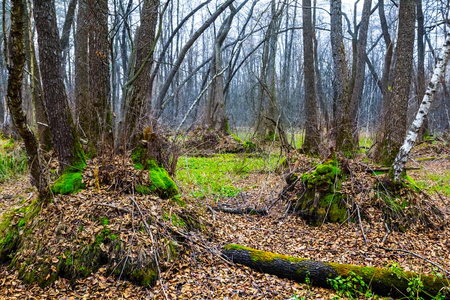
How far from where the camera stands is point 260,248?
171 inches

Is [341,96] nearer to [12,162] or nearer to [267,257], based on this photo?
[267,257]

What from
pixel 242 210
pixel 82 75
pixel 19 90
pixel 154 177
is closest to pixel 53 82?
pixel 19 90

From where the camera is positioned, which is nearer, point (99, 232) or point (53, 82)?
point (99, 232)

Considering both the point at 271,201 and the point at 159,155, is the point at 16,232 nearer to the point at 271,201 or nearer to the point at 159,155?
the point at 159,155

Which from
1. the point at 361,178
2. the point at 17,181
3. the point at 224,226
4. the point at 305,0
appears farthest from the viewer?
the point at 305,0

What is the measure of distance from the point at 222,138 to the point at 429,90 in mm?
9924

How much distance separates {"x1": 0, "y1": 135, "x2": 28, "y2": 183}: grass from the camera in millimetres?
8070

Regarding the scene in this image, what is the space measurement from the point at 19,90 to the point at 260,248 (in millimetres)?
3495

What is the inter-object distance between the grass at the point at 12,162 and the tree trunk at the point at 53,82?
16.2ft

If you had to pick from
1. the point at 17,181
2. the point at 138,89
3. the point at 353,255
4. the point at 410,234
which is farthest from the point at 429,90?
the point at 17,181

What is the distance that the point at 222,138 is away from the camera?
1392cm

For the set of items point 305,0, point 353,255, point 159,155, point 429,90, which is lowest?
point 353,255

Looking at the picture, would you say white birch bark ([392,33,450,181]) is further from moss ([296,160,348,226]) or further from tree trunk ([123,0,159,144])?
tree trunk ([123,0,159,144])

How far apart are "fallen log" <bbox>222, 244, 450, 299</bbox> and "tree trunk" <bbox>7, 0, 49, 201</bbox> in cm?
246
